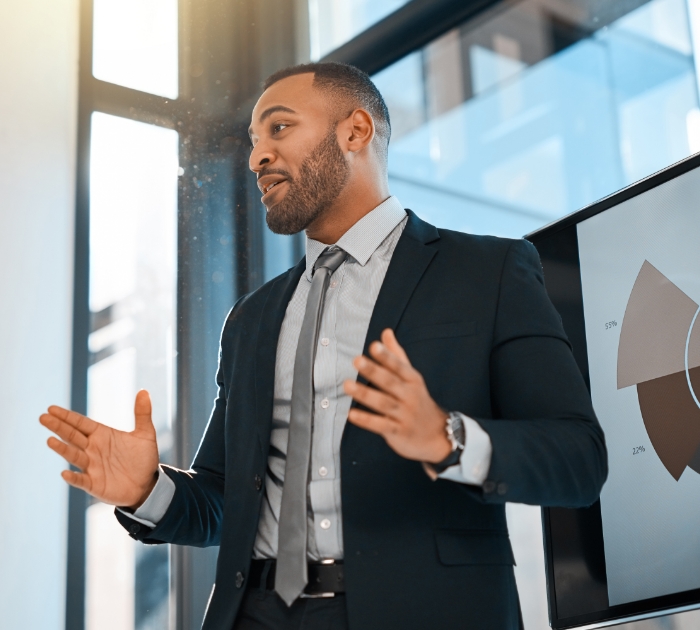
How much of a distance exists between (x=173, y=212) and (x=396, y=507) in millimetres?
2103

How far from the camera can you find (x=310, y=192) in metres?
1.95

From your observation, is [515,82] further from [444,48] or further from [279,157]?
[279,157]

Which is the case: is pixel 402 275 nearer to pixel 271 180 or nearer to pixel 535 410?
pixel 535 410

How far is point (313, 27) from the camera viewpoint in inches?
141

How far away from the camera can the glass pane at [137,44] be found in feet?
10.8

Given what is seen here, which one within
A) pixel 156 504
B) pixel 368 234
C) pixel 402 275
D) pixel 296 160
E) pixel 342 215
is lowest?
pixel 156 504

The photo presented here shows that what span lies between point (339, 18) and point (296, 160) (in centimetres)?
174

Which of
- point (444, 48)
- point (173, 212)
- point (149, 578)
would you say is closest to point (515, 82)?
point (444, 48)

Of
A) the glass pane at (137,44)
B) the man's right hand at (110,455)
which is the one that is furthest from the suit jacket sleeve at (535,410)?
the glass pane at (137,44)

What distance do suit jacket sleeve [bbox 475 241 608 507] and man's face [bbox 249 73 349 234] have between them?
51 centimetres

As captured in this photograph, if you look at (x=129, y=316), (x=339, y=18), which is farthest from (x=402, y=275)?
(x=339, y=18)

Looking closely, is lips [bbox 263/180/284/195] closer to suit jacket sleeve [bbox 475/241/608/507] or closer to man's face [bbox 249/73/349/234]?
man's face [bbox 249/73/349/234]

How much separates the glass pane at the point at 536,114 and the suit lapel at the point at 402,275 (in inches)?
34.6

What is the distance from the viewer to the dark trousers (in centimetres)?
140
